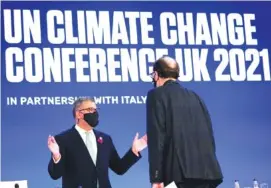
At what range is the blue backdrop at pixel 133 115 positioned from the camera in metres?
5.80

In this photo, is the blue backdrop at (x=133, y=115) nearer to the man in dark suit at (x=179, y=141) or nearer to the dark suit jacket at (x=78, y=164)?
the dark suit jacket at (x=78, y=164)

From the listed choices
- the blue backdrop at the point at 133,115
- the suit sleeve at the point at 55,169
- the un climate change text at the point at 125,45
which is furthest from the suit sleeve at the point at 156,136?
the un climate change text at the point at 125,45

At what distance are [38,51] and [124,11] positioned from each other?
1014mm

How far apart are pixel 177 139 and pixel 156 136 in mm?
121

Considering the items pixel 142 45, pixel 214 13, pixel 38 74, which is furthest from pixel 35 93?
pixel 214 13

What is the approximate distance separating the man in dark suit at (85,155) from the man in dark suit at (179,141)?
3.63ft

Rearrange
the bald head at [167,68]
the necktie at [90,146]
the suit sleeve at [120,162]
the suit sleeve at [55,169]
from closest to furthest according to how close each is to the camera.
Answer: the bald head at [167,68], the suit sleeve at [55,169], the necktie at [90,146], the suit sleeve at [120,162]

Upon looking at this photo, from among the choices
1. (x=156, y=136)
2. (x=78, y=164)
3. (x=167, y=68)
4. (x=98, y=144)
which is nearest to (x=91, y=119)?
(x=98, y=144)

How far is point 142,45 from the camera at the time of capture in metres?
6.25

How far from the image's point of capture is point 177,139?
3.25 metres

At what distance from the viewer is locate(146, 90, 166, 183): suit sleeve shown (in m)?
3.20

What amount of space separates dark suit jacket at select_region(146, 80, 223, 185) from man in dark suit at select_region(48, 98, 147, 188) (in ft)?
3.63

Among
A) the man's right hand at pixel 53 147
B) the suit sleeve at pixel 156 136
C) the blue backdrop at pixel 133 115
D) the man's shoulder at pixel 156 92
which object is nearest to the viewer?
the suit sleeve at pixel 156 136

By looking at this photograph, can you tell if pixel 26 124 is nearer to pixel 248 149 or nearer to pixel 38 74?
pixel 38 74
